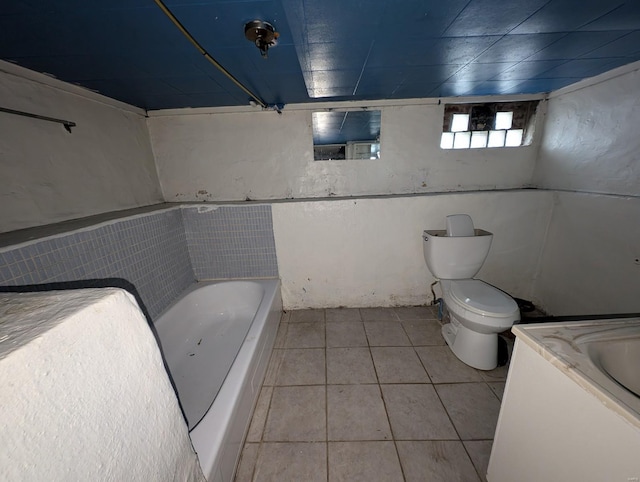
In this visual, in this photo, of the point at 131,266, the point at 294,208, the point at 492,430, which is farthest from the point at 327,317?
the point at 131,266

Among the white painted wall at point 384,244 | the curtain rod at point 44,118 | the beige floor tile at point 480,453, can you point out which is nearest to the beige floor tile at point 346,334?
the white painted wall at point 384,244

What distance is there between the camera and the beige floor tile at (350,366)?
1.51 metres

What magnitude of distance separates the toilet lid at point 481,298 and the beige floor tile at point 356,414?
0.78m

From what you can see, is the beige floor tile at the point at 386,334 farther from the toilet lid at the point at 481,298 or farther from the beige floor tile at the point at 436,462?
the beige floor tile at the point at 436,462

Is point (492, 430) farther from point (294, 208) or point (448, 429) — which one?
point (294, 208)

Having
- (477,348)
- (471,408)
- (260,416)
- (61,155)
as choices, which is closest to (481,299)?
(477,348)

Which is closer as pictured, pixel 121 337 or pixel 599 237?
pixel 121 337

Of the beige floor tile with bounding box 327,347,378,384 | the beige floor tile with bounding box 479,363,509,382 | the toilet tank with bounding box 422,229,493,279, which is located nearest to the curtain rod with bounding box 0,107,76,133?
the beige floor tile with bounding box 327,347,378,384

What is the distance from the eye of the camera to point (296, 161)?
212cm

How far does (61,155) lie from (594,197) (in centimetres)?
336

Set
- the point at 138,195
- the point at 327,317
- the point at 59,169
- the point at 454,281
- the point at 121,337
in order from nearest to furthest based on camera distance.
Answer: the point at 121,337 → the point at 59,169 → the point at 454,281 → the point at 138,195 → the point at 327,317

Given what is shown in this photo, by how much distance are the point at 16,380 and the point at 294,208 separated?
1786 millimetres

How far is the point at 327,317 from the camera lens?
2.13 meters

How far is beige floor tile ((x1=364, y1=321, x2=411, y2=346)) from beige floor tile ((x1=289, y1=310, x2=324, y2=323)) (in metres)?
0.42
